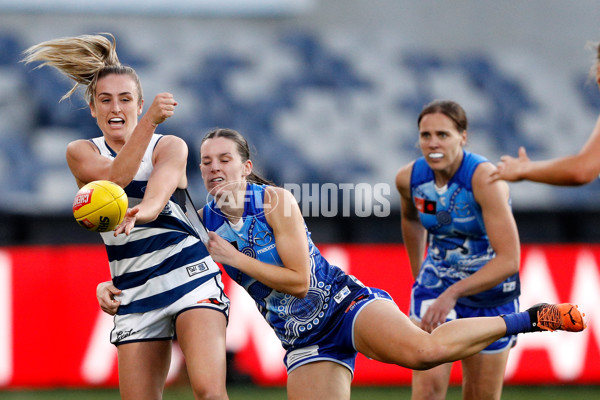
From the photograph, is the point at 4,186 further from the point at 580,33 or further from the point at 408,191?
the point at 580,33

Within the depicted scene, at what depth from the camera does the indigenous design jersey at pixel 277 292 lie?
15.0 feet

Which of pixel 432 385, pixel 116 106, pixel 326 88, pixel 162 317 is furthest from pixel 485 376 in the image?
pixel 326 88

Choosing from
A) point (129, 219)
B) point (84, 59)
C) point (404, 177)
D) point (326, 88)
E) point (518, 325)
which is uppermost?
point (326, 88)

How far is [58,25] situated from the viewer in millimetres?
15055

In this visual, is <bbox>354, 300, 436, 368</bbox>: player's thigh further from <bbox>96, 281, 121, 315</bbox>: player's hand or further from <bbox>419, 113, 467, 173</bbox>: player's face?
<bbox>96, 281, 121, 315</bbox>: player's hand

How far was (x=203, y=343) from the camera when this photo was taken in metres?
4.24

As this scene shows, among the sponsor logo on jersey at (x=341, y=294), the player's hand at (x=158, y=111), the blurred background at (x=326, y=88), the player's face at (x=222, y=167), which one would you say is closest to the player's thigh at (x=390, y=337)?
the sponsor logo on jersey at (x=341, y=294)

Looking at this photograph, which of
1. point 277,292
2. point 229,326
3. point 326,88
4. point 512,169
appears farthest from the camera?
point 326,88

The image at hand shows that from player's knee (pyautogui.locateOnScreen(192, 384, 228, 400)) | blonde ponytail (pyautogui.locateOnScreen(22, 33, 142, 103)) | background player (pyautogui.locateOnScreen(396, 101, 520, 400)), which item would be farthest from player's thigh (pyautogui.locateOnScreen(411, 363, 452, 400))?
blonde ponytail (pyautogui.locateOnScreen(22, 33, 142, 103))

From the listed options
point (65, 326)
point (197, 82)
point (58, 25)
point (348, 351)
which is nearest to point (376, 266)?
point (65, 326)

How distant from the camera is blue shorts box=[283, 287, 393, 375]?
455 cm

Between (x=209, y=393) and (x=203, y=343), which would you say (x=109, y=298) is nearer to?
(x=203, y=343)

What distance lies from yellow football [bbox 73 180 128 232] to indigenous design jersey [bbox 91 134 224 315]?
486 millimetres

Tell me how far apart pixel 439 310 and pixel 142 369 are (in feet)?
5.83
